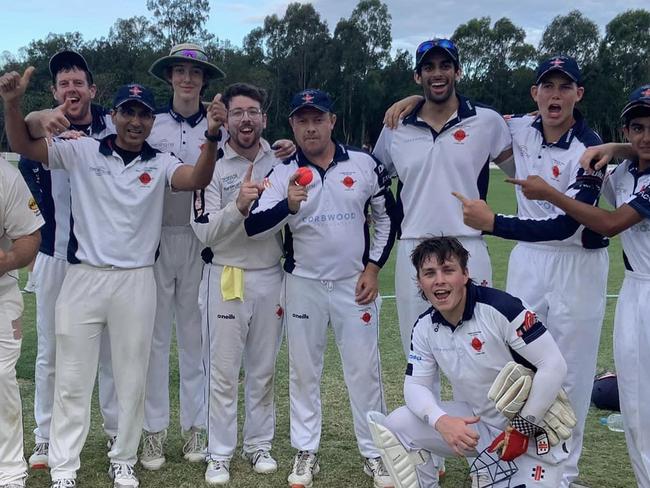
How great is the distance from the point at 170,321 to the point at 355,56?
198 feet

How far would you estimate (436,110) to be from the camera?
4.72 metres

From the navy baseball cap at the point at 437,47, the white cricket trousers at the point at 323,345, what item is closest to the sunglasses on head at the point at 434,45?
the navy baseball cap at the point at 437,47

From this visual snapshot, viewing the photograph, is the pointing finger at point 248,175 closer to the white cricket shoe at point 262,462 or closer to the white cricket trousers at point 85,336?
the white cricket trousers at point 85,336

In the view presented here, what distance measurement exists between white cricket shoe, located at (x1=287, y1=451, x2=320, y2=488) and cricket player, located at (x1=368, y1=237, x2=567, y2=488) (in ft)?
2.67

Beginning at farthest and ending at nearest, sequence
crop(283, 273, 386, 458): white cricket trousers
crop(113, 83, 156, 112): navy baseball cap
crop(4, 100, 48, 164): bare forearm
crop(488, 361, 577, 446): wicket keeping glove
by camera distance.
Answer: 1. crop(283, 273, 386, 458): white cricket trousers
2. crop(113, 83, 156, 112): navy baseball cap
3. crop(4, 100, 48, 164): bare forearm
4. crop(488, 361, 577, 446): wicket keeping glove

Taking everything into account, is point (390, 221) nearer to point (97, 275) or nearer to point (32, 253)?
point (97, 275)

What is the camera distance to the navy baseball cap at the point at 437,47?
455cm

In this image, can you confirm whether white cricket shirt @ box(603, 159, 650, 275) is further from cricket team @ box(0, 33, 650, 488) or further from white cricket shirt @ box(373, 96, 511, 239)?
white cricket shirt @ box(373, 96, 511, 239)

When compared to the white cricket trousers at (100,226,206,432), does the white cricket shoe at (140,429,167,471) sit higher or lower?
lower

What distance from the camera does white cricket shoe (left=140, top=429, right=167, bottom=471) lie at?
15.9 feet

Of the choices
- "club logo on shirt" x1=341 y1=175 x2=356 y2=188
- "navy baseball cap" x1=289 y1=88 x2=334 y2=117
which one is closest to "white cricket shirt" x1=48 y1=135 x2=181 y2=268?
"navy baseball cap" x1=289 y1=88 x2=334 y2=117

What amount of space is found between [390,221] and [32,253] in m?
2.34

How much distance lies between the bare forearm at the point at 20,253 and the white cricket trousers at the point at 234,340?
3.69 feet

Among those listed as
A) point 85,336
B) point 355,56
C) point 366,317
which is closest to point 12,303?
point 85,336
